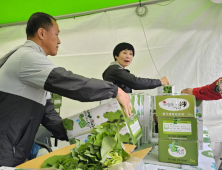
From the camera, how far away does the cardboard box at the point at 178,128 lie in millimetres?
900

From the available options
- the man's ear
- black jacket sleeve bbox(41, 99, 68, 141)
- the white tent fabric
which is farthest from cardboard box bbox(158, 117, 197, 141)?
the white tent fabric

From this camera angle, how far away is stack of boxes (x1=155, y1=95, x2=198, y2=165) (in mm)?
900

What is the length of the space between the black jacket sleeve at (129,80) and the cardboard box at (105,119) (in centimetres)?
78

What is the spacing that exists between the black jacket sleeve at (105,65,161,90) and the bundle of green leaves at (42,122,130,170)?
1.17 meters

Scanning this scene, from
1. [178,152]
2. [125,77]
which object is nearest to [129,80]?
[125,77]

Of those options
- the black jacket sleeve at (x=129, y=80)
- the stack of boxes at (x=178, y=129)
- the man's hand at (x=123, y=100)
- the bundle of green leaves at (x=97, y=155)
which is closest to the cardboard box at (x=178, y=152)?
the stack of boxes at (x=178, y=129)

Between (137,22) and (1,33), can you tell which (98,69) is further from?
(1,33)

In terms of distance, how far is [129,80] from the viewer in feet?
5.85

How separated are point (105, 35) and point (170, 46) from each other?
3.00 feet

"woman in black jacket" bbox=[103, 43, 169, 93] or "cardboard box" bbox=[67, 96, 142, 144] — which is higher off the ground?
"woman in black jacket" bbox=[103, 43, 169, 93]

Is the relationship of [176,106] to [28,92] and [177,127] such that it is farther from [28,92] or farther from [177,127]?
[28,92]

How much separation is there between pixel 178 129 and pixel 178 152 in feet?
0.38

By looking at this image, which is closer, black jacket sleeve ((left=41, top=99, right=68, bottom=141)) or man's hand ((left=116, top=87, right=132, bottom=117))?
man's hand ((left=116, top=87, right=132, bottom=117))

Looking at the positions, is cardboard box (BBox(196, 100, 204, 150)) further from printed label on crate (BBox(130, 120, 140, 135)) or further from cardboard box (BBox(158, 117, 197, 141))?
printed label on crate (BBox(130, 120, 140, 135))
